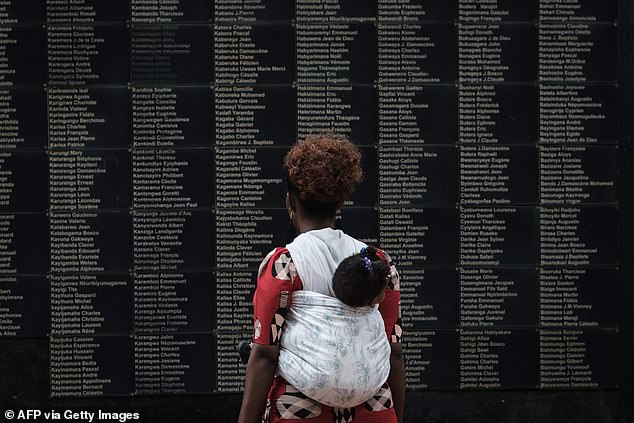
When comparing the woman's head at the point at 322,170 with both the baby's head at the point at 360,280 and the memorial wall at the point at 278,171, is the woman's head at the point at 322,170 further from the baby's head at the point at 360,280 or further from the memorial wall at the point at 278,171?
the memorial wall at the point at 278,171

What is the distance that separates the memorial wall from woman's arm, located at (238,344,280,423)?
2984 mm

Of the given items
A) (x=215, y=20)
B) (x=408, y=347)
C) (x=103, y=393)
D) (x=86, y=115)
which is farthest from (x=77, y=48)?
(x=408, y=347)

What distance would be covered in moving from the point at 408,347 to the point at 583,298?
1.28 metres

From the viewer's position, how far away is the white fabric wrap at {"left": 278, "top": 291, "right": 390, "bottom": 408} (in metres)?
3.52

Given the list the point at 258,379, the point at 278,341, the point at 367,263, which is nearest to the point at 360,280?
the point at 367,263

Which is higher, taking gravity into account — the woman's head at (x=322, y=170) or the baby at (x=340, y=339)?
the woman's head at (x=322, y=170)

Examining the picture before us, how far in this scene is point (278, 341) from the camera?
3588 mm

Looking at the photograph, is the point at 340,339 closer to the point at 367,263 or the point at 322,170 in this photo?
the point at 367,263

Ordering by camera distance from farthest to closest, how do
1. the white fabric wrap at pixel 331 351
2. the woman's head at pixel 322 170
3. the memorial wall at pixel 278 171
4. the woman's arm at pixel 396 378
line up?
the memorial wall at pixel 278 171 → the woman's arm at pixel 396 378 → the woman's head at pixel 322 170 → the white fabric wrap at pixel 331 351

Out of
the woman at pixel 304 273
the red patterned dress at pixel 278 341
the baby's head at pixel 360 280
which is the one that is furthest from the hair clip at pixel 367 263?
the red patterned dress at pixel 278 341

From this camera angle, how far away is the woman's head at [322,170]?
3.62 metres

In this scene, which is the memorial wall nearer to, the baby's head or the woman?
the woman

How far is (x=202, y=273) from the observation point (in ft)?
21.4

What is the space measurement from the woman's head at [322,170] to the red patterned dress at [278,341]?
0.85 ft
